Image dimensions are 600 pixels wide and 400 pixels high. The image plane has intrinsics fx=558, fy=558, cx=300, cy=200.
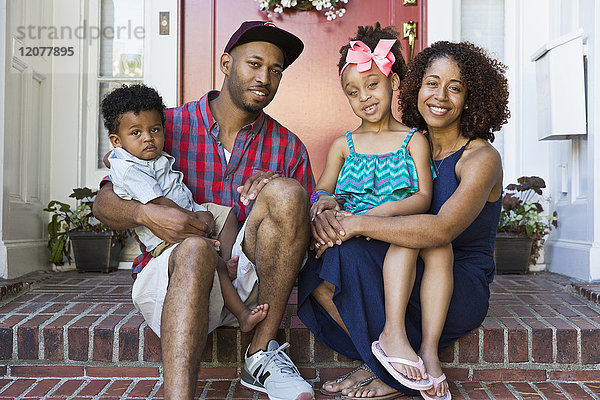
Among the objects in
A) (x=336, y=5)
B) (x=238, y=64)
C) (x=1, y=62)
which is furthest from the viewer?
(x=336, y=5)

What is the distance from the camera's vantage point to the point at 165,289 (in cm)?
175

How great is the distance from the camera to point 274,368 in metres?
1.81

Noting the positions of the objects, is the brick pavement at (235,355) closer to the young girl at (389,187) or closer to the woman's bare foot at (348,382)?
the woman's bare foot at (348,382)

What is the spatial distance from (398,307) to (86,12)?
277 cm

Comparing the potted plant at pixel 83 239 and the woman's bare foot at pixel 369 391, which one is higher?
the potted plant at pixel 83 239

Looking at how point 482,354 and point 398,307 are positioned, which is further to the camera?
point 482,354

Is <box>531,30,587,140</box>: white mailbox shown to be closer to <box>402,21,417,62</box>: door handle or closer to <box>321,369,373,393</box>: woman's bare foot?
<box>402,21,417,62</box>: door handle

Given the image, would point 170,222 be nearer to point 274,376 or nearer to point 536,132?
point 274,376

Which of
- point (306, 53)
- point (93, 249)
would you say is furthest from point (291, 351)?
point (306, 53)

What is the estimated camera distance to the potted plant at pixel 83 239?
128 inches

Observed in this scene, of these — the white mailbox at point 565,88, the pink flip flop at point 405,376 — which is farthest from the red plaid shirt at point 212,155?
the white mailbox at point 565,88

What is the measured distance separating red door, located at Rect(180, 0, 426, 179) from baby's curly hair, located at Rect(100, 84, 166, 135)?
4.79 ft

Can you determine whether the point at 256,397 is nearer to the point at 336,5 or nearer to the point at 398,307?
the point at 398,307

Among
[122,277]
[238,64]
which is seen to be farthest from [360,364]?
[122,277]
